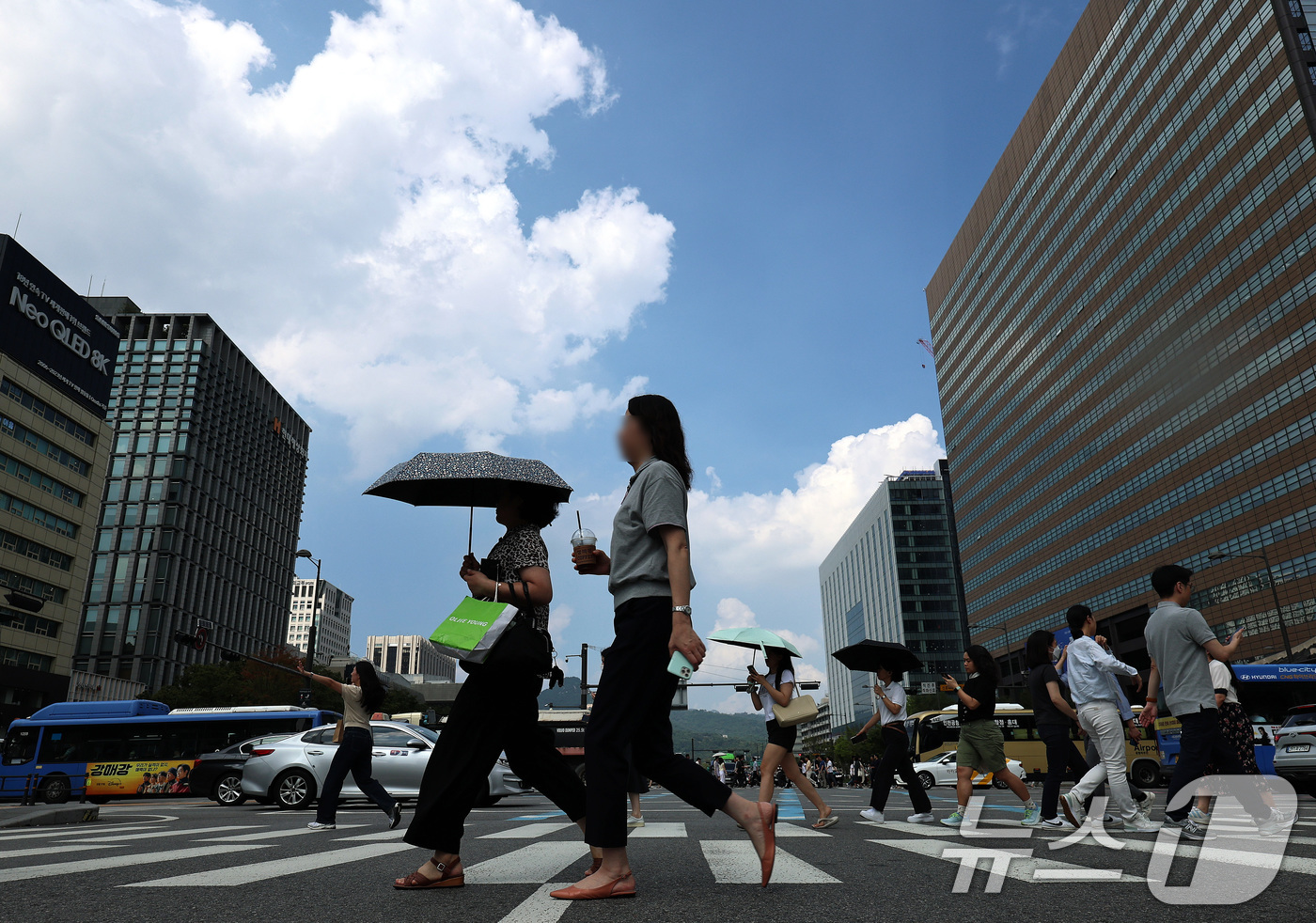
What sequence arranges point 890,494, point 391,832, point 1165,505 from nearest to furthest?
point 391,832
point 1165,505
point 890,494

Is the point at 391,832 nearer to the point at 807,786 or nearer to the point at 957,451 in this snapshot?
the point at 807,786

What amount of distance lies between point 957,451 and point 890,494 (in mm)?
21855

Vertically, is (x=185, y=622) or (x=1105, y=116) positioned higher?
(x=1105, y=116)

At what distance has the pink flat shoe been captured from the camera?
284 centimetres

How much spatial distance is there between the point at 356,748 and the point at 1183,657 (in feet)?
21.8

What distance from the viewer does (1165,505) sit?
2255 inches

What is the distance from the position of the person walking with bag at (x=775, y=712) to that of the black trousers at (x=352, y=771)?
3.37 metres

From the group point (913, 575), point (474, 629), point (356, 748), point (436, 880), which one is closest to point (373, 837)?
point (356, 748)

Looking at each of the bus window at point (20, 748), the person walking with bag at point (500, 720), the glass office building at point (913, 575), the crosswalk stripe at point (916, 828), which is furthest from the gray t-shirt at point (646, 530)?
the glass office building at point (913, 575)

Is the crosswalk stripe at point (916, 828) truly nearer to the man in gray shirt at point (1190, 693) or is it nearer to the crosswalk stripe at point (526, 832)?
the man in gray shirt at point (1190, 693)

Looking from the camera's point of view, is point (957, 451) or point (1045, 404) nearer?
point (1045, 404)

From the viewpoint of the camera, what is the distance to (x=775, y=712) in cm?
700

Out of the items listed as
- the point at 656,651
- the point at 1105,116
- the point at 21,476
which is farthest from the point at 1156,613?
the point at 1105,116

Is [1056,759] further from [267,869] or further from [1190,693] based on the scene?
[267,869]
